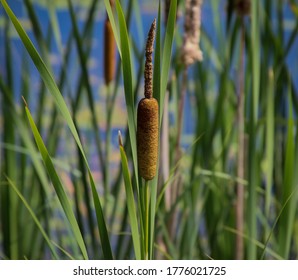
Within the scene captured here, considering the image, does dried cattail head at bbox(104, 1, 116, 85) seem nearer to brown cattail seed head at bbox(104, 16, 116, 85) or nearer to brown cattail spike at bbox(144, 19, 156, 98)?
brown cattail seed head at bbox(104, 16, 116, 85)

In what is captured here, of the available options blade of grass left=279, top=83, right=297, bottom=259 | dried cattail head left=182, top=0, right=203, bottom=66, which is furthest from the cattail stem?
blade of grass left=279, top=83, right=297, bottom=259

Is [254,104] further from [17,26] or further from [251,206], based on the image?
[17,26]

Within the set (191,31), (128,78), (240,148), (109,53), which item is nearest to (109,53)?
(109,53)

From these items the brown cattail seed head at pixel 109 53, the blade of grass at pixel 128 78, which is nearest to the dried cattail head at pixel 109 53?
the brown cattail seed head at pixel 109 53

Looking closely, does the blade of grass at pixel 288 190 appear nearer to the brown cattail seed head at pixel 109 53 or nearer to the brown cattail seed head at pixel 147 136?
the brown cattail seed head at pixel 147 136

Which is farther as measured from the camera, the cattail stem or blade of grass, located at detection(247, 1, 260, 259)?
the cattail stem

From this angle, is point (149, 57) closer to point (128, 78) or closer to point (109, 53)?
point (128, 78)
